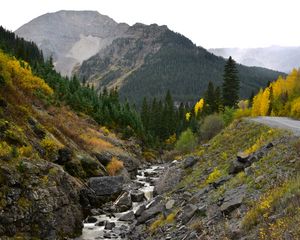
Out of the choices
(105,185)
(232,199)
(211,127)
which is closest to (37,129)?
(105,185)

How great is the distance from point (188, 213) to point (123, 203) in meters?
14.6

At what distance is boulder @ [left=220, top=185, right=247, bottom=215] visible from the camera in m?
18.8

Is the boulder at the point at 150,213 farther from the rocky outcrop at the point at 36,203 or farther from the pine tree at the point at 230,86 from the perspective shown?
the pine tree at the point at 230,86

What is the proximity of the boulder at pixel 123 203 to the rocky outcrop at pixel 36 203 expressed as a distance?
5755 millimetres

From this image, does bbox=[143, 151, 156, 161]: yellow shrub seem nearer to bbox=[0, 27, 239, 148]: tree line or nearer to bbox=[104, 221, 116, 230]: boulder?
bbox=[0, 27, 239, 148]: tree line

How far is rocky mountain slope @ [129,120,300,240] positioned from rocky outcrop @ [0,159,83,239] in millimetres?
5273

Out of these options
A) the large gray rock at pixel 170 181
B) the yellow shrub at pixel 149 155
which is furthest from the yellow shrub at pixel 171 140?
the large gray rock at pixel 170 181

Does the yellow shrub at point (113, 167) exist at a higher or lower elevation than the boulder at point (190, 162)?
lower

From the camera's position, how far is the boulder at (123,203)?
1362 inches

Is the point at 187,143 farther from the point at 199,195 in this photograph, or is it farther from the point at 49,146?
the point at 199,195

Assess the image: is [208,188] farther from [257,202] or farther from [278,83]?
[278,83]

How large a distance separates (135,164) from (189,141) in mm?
15258

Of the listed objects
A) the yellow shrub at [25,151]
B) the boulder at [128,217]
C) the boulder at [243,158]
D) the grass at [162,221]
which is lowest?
the boulder at [128,217]

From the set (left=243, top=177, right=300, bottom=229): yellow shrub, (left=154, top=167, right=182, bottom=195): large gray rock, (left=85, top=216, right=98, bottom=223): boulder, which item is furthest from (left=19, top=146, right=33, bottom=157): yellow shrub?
(left=243, top=177, right=300, bottom=229): yellow shrub
